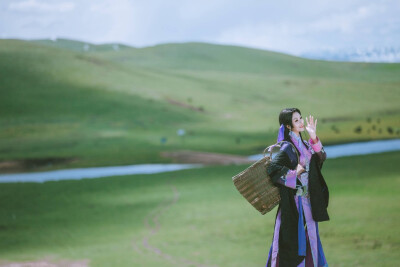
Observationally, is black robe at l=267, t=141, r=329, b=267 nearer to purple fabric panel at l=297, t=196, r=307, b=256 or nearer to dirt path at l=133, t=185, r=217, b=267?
purple fabric panel at l=297, t=196, r=307, b=256

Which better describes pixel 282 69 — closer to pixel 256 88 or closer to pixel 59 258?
pixel 256 88

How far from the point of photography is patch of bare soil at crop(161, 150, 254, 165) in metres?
35.7

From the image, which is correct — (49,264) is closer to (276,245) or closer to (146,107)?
(276,245)

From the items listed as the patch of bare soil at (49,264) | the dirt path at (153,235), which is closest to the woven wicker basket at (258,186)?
the dirt path at (153,235)

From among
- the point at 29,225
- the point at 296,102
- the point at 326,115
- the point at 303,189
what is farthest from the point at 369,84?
the point at 303,189

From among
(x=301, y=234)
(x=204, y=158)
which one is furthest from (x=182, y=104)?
(x=301, y=234)

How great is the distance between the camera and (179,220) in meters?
19.8

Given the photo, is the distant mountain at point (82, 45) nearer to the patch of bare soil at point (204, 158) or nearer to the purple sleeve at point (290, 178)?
the patch of bare soil at point (204, 158)

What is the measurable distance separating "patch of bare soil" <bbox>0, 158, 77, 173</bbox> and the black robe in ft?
106

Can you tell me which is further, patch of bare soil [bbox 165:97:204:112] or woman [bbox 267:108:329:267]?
patch of bare soil [bbox 165:97:204:112]

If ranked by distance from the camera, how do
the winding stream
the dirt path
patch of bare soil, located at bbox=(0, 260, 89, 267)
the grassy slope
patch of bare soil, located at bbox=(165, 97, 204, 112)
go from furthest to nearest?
patch of bare soil, located at bbox=(165, 97, 204, 112) → the grassy slope → the winding stream → patch of bare soil, located at bbox=(0, 260, 89, 267) → the dirt path

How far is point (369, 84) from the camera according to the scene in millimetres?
69938

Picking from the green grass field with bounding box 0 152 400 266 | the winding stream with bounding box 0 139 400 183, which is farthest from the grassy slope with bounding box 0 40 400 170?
the green grass field with bounding box 0 152 400 266

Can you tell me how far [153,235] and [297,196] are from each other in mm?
11194
